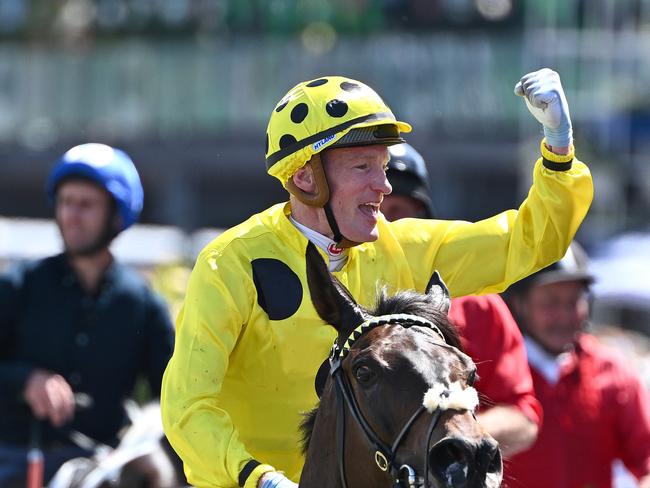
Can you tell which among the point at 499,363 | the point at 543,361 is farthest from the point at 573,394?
the point at 499,363

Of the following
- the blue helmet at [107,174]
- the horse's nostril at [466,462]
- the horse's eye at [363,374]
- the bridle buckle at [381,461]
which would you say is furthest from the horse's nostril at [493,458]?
the blue helmet at [107,174]

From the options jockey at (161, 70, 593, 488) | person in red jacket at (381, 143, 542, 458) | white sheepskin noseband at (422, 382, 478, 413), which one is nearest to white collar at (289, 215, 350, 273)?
jockey at (161, 70, 593, 488)

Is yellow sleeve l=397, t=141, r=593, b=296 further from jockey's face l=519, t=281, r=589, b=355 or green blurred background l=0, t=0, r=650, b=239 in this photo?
green blurred background l=0, t=0, r=650, b=239

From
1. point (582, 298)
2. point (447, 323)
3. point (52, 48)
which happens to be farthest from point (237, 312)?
point (52, 48)

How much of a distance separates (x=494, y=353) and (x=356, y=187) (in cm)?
135


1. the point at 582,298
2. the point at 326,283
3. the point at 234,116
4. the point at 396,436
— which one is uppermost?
the point at 326,283

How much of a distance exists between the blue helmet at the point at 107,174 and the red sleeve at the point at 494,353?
2.10 metres

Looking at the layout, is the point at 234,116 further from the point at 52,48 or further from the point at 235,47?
the point at 52,48

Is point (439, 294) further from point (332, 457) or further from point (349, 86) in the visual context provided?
point (349, 86)

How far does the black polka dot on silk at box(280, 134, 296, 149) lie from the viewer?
4.51 metres

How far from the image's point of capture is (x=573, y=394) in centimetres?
634

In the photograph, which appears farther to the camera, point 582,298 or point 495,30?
point 495,30

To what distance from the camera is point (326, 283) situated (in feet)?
13.2

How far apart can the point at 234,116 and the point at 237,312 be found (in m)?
19.1
